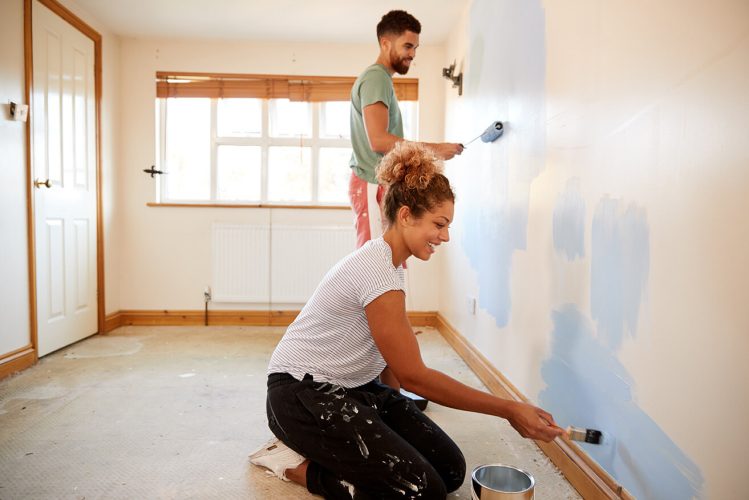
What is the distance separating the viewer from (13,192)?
267 centimetres

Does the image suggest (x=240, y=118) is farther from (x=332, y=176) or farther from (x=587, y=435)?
(x=587, y=435)

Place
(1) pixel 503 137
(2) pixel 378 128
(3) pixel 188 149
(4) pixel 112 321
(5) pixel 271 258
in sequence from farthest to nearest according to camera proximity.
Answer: (3) pixel 188 149 → (5) pixel 271 258 → (4) pixel 112 321 → (1) pixel 503 137 → (2) pixel 378 128

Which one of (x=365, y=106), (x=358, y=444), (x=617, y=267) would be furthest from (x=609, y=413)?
(x=365, y=106)

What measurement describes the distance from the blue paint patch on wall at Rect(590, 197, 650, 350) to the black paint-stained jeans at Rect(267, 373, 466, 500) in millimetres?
554

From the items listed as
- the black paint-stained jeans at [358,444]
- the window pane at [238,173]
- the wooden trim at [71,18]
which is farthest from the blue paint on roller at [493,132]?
the wooden trim at [71,18]

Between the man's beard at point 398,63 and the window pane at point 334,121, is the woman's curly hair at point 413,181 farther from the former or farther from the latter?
the window pane at point 334,121

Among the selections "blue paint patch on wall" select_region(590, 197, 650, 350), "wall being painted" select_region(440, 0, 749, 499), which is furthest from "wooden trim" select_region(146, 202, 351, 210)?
"blue paint patch on wall" select_region(590, 197, 650, 350)

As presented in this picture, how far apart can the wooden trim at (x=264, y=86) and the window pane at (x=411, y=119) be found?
0.32 ft

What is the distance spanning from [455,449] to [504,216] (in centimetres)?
113

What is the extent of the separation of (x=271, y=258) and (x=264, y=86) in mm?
1240

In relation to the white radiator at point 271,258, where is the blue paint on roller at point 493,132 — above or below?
above

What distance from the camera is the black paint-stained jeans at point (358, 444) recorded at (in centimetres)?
133

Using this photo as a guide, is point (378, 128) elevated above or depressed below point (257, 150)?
below

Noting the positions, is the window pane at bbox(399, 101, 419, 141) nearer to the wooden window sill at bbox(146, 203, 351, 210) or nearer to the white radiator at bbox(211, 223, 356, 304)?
the wooden window sill at bbox(146, 203, 351, 210)
